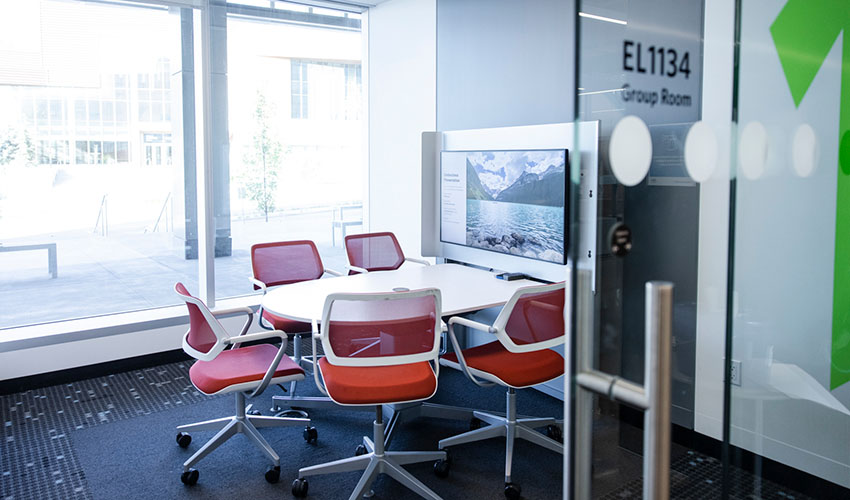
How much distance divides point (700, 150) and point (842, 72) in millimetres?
1063

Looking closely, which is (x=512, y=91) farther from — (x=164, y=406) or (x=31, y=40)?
(x=31, y=40)

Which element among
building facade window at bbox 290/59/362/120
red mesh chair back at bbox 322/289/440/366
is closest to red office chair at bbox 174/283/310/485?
red mesh chair back at bbox 322/289/440/366

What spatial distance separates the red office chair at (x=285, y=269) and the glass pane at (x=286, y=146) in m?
1.27

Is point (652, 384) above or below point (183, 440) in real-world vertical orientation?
above

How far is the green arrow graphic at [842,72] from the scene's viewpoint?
1.88m

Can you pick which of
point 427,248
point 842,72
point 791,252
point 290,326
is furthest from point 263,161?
point 791,252

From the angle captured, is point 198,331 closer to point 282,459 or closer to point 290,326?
point 282,459

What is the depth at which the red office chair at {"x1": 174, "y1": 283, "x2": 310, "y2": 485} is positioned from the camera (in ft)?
10.5

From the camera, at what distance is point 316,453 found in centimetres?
363

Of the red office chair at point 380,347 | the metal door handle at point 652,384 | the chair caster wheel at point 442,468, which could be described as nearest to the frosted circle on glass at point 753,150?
the metal door handle at point 652,384

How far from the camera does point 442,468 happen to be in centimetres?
336

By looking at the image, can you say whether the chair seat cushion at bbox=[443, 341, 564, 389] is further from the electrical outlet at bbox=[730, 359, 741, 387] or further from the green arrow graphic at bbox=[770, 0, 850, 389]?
the electrical outlet at bbox=[730, 359, 741, 387]

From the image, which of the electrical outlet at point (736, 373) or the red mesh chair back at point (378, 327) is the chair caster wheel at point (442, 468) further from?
the electrical outlet at point (736, 373)

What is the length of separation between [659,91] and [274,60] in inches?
192
